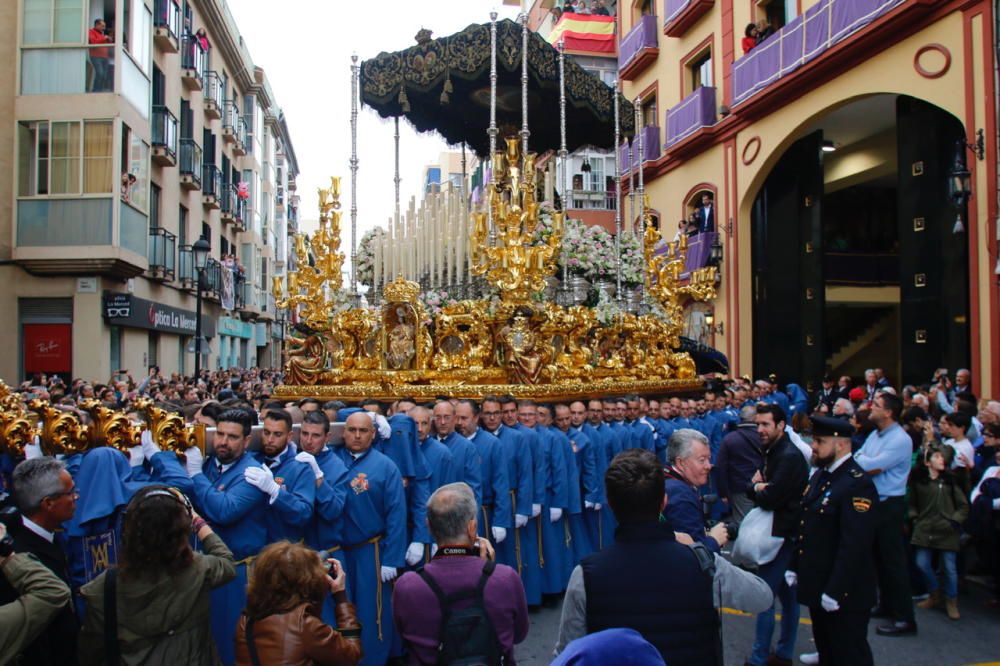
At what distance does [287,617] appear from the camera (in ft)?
9.59

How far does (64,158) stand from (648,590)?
59.7ft

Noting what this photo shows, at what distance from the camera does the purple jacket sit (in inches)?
119

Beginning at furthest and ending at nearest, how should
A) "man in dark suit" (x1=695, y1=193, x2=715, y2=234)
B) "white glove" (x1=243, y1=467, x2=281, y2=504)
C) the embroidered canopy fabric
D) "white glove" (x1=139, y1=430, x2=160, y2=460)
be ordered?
"man in dark suit" (x1=695, y1=193, x2=715, y2=234), the embroidered canopy fabric, "white glove" (x1=139, y1=430, x2=160, y2=460), "white glove" (x1=243, y1=467, x2=281, y2=504)

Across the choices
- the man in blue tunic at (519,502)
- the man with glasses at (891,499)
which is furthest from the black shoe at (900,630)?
the man in blue tunic at (519,502)

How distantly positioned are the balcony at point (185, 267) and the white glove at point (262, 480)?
67.9 ft

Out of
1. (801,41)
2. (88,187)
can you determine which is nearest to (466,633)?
(801,41)

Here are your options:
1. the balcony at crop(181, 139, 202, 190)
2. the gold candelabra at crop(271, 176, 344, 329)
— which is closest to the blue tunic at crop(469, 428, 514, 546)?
the gold candelabra at crop(271, 176, 344, 329)

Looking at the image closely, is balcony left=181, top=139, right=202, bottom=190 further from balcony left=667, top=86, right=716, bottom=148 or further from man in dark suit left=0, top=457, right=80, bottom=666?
man in dark suit left=0, top=457, right=80, bottom=666

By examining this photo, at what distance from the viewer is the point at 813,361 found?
1878cm

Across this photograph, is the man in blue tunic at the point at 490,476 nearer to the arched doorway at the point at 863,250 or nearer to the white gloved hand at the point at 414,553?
the white gloved hand at the point at 414,553

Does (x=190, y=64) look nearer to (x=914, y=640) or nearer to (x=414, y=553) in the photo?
(x=414, y=553)

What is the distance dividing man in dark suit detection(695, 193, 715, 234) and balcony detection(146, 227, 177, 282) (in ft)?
47.2

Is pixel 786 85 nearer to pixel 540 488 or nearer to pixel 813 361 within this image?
pixel 813 361

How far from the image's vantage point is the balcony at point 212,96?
27.5m
